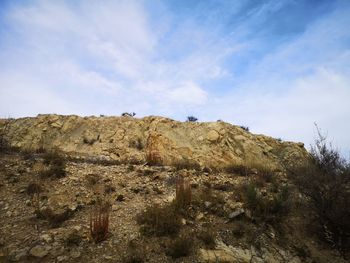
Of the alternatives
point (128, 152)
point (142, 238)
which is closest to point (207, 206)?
point (142, 238)

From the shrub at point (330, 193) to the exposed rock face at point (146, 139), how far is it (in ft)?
21.2

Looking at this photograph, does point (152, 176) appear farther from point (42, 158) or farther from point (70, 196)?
point (42, 158)

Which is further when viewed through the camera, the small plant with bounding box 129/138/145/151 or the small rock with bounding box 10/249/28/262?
the small plant with bounding box 129/138/145/151

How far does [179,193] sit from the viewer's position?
847 centimetres

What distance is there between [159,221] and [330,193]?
4487mm

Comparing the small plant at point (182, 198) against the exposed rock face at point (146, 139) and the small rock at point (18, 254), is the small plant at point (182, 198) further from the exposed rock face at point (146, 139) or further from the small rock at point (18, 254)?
the exposed rock face at point (146, 139)

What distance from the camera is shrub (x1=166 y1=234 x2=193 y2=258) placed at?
21.6ft

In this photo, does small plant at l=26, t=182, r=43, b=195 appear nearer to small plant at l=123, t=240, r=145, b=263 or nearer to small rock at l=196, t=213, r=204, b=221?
small plant at l=123, t=240, r=145, b=263

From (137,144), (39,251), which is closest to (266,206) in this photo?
(39,251)

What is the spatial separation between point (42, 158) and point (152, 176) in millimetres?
3866

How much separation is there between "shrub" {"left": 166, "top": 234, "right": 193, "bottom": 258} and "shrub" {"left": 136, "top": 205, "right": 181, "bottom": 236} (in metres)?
0.40

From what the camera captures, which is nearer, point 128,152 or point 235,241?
point 235,241

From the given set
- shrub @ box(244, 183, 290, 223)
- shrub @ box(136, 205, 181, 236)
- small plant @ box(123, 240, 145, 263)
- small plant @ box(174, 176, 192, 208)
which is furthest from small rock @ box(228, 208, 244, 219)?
small plant @ box(123, 240, 145, 263)

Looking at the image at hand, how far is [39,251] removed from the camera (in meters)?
6.40
